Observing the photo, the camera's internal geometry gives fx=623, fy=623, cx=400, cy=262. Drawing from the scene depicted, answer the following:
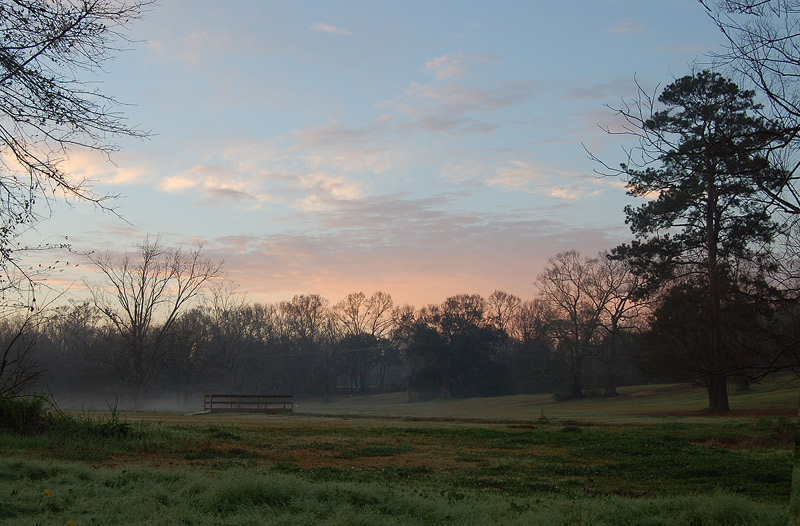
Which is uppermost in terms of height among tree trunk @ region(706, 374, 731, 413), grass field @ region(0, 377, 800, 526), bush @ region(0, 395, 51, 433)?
bush @ region(0, 395, 51, 433)

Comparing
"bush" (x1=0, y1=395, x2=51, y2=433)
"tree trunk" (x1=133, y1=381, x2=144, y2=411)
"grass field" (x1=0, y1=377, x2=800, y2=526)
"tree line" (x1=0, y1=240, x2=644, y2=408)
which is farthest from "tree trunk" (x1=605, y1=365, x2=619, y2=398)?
"bush" (x1=0, y1=395, x2=51, y2=433)

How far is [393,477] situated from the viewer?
32.6 ft

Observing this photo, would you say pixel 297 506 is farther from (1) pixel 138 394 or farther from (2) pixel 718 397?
(1) pixel 138 394

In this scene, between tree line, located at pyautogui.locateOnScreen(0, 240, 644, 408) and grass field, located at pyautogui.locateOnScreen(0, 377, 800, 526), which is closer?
grass field, located at pyautogui.locateOnScreen(0, 377, 800, 526)

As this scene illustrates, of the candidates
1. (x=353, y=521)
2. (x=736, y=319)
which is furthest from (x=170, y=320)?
(x=353, y=521)

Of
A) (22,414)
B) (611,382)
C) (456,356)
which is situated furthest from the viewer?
(456,356)

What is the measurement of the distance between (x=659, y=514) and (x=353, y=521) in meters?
3.19

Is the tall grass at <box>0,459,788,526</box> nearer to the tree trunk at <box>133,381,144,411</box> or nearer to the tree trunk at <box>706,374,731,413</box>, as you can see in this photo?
the tree trunk at <box>706,374,731,413</box>

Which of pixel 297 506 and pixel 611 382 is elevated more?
pixel 297 506

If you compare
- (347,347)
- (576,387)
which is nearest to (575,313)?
(576,387)

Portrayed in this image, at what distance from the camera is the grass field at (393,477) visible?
247 inches

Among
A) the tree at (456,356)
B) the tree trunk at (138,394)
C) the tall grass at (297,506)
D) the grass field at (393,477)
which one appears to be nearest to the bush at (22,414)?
the grass field at (393,477)

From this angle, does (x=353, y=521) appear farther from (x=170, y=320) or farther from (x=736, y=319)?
(x=170, y=320)

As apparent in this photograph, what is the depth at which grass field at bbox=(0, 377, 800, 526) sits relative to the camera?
6262mm
